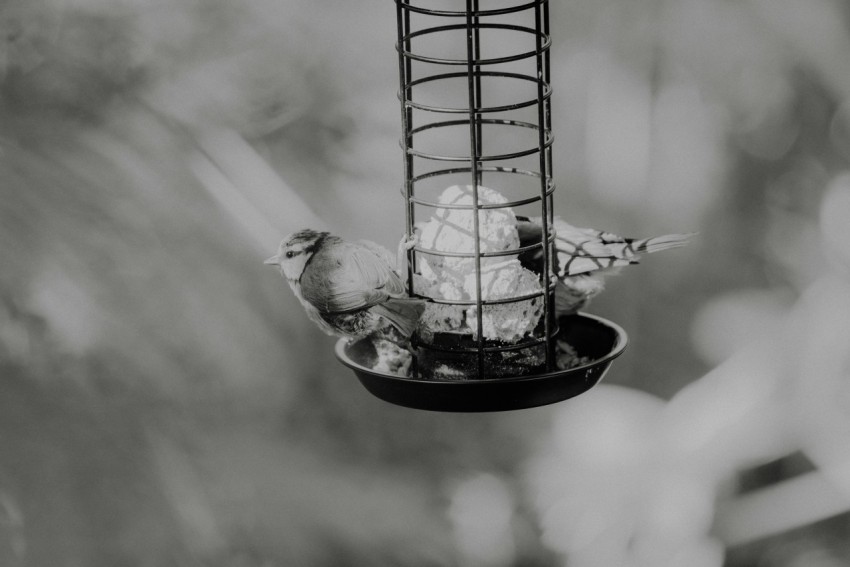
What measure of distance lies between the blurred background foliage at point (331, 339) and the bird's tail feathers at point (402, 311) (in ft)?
3.05

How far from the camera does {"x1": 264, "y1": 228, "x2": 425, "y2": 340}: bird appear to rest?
106cm

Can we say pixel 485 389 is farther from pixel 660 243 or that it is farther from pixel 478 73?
pixel 660 243

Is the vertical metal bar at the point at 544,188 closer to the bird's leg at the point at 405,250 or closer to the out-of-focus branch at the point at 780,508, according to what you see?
the bird's leg at the point at 405,250

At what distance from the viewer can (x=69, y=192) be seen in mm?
1998

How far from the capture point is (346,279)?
110 cm

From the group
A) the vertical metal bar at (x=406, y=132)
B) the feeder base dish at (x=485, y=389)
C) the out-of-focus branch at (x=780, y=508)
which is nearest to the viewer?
the feeder base dish at (x=485, y=389)

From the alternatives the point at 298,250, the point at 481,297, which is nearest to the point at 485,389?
the point at 481,297

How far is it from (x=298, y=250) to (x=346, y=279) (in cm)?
10

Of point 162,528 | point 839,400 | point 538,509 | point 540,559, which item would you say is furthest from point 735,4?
point 162,528

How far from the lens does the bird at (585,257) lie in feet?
4.14

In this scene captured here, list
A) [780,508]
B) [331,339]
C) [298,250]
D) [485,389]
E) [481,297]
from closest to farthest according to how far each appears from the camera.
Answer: [485,389] < [481,297] < [298,250] < [331,339] < [780,508]

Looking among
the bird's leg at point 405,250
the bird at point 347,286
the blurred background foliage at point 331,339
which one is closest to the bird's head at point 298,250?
the bird at point 347,286

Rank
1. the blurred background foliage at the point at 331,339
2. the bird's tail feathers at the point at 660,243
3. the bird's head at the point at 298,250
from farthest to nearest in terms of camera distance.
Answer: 1. the blurred background foliage at the point at 331,339
2. the bird's tail feathers at the point at 660,243
3. the bird's head at the point at 298,250

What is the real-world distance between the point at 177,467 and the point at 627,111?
1364 mm
